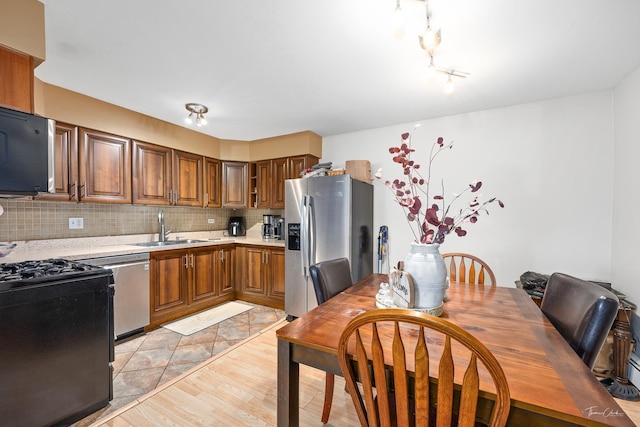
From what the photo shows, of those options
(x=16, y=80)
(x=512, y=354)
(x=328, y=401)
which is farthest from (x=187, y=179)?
(x=512, y=354)

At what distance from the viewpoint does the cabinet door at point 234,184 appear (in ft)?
13.0

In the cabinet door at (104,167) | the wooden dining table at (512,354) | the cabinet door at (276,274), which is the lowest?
the cabinet door at (276,274)

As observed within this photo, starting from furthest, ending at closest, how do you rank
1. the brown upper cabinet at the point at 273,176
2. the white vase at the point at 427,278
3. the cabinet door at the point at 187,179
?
the brown upper cabinet at the point at 273,176
the cabinet door at the point at 187,179
the white vase at the point at 427,278

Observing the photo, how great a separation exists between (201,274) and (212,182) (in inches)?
51.4

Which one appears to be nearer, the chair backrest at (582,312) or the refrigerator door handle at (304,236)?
the chair backrest at (582,312)

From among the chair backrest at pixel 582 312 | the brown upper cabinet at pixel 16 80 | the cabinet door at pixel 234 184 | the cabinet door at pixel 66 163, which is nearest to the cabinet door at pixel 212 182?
the cabinet door at pixel 234 184

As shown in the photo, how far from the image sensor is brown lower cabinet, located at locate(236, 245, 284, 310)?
3420 mm

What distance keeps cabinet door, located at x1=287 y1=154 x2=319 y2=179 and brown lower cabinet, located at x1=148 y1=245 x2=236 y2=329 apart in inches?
52.4

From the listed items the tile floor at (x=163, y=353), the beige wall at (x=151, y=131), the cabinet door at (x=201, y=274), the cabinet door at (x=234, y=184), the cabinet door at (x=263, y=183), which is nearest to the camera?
the tile floor at (x=163, y=353)

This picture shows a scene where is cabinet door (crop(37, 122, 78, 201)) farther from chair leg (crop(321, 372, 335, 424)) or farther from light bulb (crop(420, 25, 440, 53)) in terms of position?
light bulb (crop(420, 25, 440, 53))

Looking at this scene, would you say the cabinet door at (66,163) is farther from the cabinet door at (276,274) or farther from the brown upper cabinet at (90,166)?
Answer: the cabinet door at (276,274)

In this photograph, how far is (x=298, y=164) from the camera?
363 centimetres

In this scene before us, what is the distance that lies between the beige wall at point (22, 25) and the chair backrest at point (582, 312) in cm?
298

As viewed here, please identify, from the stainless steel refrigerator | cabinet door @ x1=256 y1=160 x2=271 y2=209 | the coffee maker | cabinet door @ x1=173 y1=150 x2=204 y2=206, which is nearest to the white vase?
the stainless steel refrigerator
